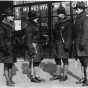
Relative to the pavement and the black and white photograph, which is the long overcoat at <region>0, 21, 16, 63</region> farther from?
the pavement

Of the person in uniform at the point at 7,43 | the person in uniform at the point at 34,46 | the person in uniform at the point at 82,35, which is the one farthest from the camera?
the person in uniform at the point at 34,46

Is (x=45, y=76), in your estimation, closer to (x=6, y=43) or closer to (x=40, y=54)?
(x=40, y=54)

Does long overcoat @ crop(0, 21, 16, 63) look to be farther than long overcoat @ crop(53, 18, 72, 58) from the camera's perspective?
No

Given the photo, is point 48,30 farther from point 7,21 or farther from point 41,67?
point 7,21

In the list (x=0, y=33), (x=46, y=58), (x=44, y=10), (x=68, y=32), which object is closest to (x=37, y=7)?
(x=44, y=10)

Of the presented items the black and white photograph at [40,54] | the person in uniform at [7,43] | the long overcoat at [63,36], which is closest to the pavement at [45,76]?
the black and white photograph at [40,54]

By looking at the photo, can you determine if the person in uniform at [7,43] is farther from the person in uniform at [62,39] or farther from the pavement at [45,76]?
the person in uniform at [62,39]

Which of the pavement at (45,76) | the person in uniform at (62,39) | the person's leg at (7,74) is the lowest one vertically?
the pavement at (45,76)

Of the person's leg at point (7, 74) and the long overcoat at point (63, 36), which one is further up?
the long overcoat at point (63, 36)

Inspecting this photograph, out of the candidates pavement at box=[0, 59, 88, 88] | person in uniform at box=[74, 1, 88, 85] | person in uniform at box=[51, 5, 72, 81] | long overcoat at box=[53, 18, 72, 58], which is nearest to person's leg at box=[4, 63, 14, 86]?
pavement at box=[0, 59, 88, 88]

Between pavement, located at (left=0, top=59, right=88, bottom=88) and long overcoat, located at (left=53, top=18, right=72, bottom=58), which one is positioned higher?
long overcoat, located at (left=53, top=18, right=72, bottom=58)

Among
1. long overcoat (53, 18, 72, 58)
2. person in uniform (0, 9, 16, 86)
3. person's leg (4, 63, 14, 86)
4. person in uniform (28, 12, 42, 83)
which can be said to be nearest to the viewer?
person in uniform (0, 9, 16, 86)

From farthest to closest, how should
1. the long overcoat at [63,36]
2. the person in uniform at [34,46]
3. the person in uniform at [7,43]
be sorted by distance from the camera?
1. the long overcoat at [63,36]
2. the person in uniform at [34,46]
3. the person in uniform at [7,43]

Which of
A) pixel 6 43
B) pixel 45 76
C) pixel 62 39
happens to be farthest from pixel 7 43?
pixel 45 76
